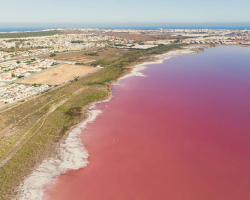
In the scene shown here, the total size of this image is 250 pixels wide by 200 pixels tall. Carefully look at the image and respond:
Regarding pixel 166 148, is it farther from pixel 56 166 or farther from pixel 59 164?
pixel 56 166

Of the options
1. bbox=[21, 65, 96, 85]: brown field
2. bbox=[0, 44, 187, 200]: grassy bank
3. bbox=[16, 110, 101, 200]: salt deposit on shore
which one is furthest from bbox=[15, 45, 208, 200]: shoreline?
bbox=[21, 65, 96, 85]: brown field

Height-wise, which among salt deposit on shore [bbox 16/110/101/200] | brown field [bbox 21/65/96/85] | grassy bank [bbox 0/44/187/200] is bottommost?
salt deposit on shore [bbox 16/110/101/200]

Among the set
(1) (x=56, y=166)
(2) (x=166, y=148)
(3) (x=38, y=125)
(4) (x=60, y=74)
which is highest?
(4) (x=60, y=74)

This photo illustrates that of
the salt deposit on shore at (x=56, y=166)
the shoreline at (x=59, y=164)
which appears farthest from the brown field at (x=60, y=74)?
the salt deposit on shore at (x=56, y=166)

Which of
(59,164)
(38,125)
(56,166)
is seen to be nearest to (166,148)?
(59,164)

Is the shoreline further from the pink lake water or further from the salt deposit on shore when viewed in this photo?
the pink lake water

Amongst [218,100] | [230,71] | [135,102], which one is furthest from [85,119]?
[230,71]
